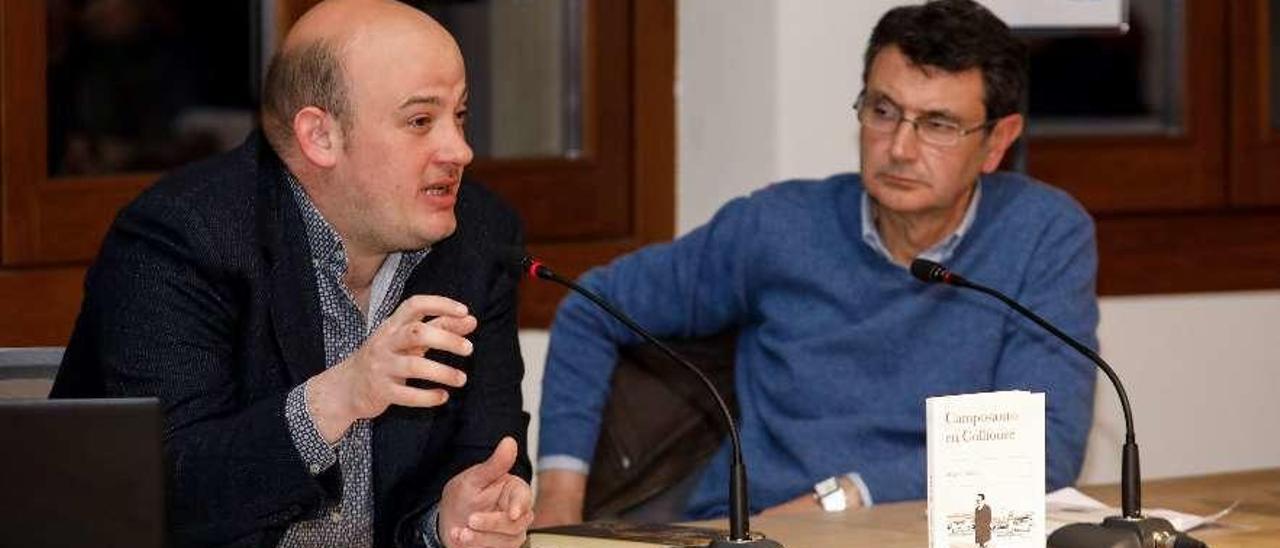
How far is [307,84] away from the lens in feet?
8.39

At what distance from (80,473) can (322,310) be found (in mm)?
805

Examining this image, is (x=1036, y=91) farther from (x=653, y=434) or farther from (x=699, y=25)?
(x=653, y=434)

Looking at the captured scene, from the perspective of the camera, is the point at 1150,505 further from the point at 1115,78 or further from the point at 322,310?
the point at 1115,78

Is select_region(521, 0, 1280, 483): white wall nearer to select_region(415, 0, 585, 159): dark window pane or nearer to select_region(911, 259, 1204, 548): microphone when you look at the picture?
select_region(415, 0, 585, 159): dark window pane

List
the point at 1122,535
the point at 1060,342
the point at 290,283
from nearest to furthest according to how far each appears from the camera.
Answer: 1. the point at 1122,535
2. the point at 290,283
3. the point at 1060,342

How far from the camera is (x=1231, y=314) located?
14.5 feet

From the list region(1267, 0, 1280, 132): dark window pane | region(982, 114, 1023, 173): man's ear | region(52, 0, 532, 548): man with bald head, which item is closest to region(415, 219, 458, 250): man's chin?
region(52, 0, 532, 548): man with bald head

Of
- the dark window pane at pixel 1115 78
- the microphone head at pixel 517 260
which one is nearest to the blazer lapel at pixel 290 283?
the microphone head at pixel 517 260

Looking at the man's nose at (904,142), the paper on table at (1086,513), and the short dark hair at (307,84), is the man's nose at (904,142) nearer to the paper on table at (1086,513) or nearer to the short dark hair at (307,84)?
the paper on table at (1086,513)

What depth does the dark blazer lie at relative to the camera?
2369 mm

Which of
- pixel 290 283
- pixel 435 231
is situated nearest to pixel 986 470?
pixel 435 231

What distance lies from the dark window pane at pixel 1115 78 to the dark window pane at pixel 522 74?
3.23ft

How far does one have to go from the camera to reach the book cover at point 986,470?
2.25 metres

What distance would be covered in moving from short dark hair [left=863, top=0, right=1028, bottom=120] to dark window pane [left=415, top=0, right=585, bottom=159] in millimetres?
887
